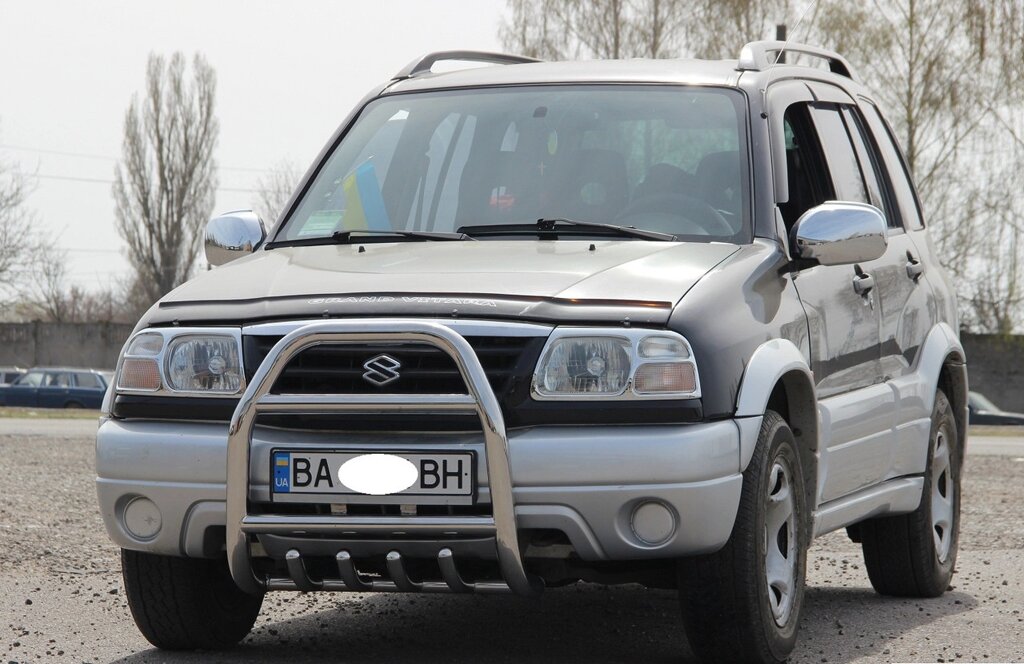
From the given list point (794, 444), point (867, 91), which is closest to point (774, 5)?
point (867, 91)

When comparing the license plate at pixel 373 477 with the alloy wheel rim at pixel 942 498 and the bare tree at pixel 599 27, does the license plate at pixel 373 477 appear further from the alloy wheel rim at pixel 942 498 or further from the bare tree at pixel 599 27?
the bare tree at pixel 599 27

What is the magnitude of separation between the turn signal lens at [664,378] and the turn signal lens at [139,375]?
1399 millimetres

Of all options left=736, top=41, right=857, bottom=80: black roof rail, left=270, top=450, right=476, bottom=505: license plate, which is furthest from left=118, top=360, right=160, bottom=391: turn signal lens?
left=736, top=41, right=857, bottom=80: black roof rail

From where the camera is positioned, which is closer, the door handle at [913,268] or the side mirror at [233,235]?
the side mirror at [233,235]

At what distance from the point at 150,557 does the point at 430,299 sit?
4.35 ft

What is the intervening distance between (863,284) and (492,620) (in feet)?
6.05

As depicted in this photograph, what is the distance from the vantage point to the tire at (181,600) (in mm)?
5168

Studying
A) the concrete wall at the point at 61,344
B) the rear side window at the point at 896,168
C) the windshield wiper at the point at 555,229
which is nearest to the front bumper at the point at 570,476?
the windshield wiper at the point at 555,229

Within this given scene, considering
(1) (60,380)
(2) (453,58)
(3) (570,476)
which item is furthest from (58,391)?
(3) (570,476)

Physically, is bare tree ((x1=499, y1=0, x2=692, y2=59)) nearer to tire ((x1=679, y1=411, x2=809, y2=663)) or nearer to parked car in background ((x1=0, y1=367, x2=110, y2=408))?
parked car in background ((x1=0, y1=367, x2=110, y2=408))

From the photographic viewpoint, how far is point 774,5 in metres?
37.6

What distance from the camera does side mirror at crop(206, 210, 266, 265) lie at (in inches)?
234

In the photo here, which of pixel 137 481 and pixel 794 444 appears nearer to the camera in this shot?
pixel 137 481

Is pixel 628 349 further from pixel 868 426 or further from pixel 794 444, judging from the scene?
pixel 868 426
